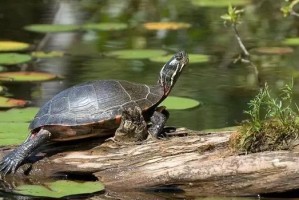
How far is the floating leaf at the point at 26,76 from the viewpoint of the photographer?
673cm

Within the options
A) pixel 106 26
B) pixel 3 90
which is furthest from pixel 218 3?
pixel 3 90

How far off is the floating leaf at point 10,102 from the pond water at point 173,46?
176 millimetres

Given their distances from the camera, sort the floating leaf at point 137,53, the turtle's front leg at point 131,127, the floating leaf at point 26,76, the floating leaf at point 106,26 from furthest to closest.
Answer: the floating leaf at point 106,26
the floating leaf at point 137,53
the floating leaf at point 26,76
the turtle's front leg at point 131,127

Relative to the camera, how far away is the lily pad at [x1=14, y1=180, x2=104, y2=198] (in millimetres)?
4133

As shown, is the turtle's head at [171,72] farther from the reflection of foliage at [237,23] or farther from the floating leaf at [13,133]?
the reflection of foliage at [237,23]

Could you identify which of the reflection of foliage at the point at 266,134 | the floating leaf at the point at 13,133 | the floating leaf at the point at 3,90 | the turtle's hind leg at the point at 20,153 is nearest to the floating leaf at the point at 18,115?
the floating leaf at the point at 13,133

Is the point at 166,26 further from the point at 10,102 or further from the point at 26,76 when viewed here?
the point at 10,102

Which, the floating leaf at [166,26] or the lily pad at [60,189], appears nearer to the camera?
the lily pad at [60,189]

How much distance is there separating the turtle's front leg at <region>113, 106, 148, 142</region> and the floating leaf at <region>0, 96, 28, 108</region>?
1529mm

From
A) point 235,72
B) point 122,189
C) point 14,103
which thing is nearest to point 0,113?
point 14,103

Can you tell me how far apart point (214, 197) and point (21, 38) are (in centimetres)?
484

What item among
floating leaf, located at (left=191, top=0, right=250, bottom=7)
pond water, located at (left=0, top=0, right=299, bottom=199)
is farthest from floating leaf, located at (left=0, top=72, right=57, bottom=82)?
floating leaf, located at (left=191, top=0, right=250, bottom=7)

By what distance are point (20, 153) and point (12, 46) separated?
381 centimetres

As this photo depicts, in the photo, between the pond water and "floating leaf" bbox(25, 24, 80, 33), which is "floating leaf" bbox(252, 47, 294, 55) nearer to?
the pond water
